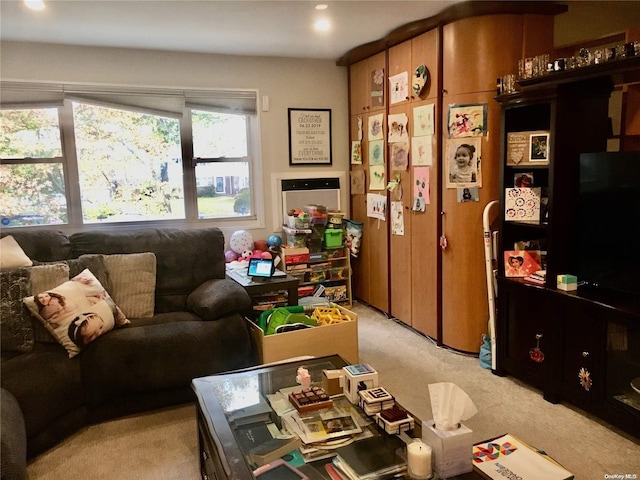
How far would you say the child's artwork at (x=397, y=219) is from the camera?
402cm

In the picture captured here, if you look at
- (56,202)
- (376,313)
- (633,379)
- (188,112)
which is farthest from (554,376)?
(56,202)

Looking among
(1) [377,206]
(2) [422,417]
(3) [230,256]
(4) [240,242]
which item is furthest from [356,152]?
(2) [422,417]

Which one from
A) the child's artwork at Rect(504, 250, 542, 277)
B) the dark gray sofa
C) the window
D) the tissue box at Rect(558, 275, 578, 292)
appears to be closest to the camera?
the dark gray sofa

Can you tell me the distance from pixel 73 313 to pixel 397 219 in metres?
2.46

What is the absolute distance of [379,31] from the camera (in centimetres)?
378

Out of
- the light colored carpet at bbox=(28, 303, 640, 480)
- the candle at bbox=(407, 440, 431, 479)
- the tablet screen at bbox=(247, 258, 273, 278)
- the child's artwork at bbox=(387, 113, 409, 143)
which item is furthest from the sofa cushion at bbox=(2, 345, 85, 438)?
the child's artwork at bbox=(387, 113, 409, 143)

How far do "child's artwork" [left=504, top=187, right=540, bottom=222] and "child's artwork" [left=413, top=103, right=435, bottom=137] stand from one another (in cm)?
82

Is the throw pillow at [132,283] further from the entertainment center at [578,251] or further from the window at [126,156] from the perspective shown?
the entertainment center at [578,251]

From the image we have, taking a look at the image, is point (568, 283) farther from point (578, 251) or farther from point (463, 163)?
point (463, 163)

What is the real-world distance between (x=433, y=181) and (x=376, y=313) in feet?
4.79

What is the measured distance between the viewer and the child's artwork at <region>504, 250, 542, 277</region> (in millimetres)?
3027

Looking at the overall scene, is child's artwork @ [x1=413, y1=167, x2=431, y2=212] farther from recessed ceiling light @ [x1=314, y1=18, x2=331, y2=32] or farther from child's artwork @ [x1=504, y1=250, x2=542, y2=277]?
recessed ceiling light @ [x1=314, y1=18, x2=331, y2=32]

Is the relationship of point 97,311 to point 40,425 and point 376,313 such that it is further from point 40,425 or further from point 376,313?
point 376,313

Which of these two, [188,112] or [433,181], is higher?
[188,112]
